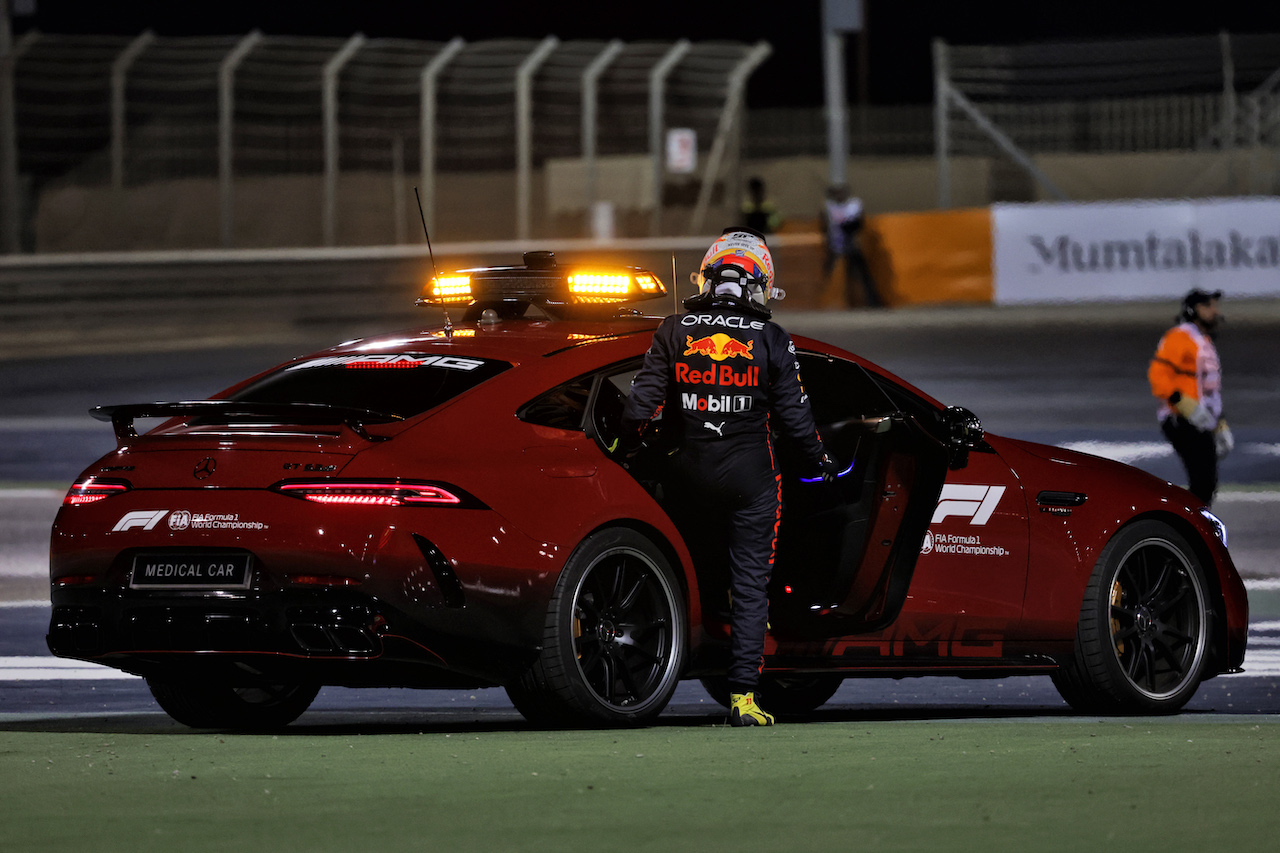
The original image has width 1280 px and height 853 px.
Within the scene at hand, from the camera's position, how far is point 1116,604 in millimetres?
8039

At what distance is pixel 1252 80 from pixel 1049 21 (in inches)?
948

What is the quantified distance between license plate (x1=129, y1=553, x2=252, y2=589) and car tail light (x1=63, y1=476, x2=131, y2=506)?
247 mm

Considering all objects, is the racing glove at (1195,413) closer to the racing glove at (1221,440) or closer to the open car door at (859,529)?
the racing glove at (1221,440)

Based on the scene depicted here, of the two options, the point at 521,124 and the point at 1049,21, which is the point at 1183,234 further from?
the point at 1049,21

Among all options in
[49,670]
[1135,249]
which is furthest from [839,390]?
[1135,249]

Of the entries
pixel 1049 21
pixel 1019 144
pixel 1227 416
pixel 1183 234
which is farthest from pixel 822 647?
pixel 1049 21

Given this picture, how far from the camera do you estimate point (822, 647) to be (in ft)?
24.8

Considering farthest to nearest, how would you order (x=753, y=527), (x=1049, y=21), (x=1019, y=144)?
1. (x=1049, y=21)
2. (x=1019, y=144)
3. (x=753, y=527)

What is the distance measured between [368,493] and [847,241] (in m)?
21.4

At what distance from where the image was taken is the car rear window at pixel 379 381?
23.0ft

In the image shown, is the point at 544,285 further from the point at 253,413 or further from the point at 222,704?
the point at 222,704

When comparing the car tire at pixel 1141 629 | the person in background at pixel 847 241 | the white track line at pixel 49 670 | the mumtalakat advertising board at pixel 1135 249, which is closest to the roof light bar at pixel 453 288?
the white track line at pixel 49 670

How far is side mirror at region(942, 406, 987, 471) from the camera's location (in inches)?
302

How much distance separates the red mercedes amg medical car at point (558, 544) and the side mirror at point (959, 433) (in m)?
0.01
